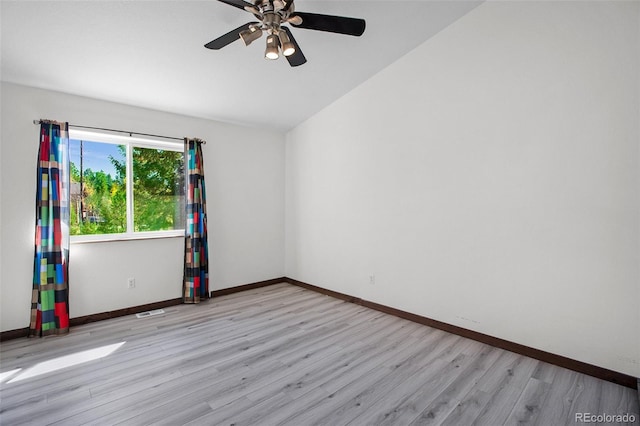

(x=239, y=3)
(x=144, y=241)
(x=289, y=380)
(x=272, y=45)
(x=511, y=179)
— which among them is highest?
(x=239, y=3)

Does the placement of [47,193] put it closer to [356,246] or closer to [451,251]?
[356,246]

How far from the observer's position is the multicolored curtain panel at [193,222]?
3.89 metres

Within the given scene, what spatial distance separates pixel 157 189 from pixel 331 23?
2.97 meters

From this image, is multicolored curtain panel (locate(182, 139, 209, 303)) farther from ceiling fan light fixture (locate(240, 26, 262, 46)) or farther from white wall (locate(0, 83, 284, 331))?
ceiling fan light fixture (locate(240, 26, 262, 46))

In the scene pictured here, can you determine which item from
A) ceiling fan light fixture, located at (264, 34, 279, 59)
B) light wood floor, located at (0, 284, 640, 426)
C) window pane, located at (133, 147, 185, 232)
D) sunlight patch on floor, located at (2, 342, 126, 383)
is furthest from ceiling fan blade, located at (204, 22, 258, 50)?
sunlight patch on floor, located at (2, 342, 126, 383)

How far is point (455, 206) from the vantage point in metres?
3.07

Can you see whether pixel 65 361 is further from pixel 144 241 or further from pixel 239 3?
pixel 239 3

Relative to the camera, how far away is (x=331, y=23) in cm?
199

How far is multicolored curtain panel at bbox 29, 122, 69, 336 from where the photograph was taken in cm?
294

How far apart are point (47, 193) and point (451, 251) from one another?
397 centimetres

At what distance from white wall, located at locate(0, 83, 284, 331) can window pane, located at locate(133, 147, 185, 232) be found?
0.84 feet

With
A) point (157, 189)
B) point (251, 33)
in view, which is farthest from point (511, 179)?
point (157, 189)

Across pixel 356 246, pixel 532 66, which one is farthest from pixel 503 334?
pixel 532 66

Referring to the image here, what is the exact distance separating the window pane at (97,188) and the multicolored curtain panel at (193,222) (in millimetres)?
694
